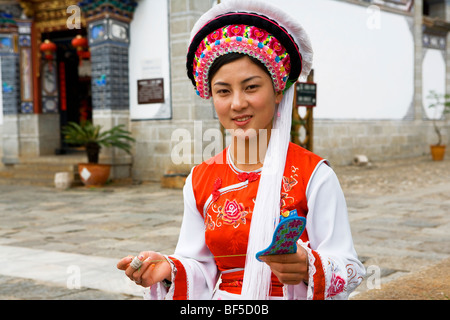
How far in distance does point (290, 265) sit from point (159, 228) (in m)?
5.10

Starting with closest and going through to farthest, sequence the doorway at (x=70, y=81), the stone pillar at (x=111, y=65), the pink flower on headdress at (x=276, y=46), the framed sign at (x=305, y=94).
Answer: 1. the pink flower on headdress at (x=276, y=46)
2. the framed sign at (x=305, y=94)
3. the stone pillar at (x=111, y=65)
4. the doorway at (x=70, y=81)

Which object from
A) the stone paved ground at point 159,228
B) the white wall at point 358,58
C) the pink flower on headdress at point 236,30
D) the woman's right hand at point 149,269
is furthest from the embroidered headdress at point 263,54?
the white wall at point 358,58

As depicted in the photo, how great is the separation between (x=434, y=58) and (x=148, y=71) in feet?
33.4

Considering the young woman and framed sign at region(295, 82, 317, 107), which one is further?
framed sign at region(295, 82, 317, 107)

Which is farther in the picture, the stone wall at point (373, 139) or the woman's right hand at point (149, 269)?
the stone wall at point (373, 139)

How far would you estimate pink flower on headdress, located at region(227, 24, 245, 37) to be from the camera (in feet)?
5.73

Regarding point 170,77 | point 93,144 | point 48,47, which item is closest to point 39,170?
point 93,144

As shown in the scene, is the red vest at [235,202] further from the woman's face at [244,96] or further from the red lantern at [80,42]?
the red lantern at [80,42]

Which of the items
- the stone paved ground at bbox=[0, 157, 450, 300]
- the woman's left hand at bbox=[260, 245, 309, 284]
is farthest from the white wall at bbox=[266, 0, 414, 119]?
the woman's left hand at bbox=[260, 245, 309, 284]

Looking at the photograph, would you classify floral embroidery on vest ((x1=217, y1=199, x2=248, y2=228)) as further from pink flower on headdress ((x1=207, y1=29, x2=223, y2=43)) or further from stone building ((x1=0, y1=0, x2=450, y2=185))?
stone building ((x1=0, y1=0, x2=450, y2=185))

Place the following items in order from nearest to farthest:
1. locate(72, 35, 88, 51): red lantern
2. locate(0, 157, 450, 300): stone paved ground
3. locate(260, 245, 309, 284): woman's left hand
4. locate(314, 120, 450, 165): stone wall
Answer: locate(260, 245, 309, 284): woman's left hand < locate(0, 157, 450, 300): stone paved ground < locate(72, 35, 88, 51): red lantern < locate(314, 120, 450, 165): stone wall

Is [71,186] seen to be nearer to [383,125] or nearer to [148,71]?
[148,71]

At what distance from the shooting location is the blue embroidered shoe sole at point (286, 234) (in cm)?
134

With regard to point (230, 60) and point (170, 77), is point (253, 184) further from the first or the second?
point (170, 77)
